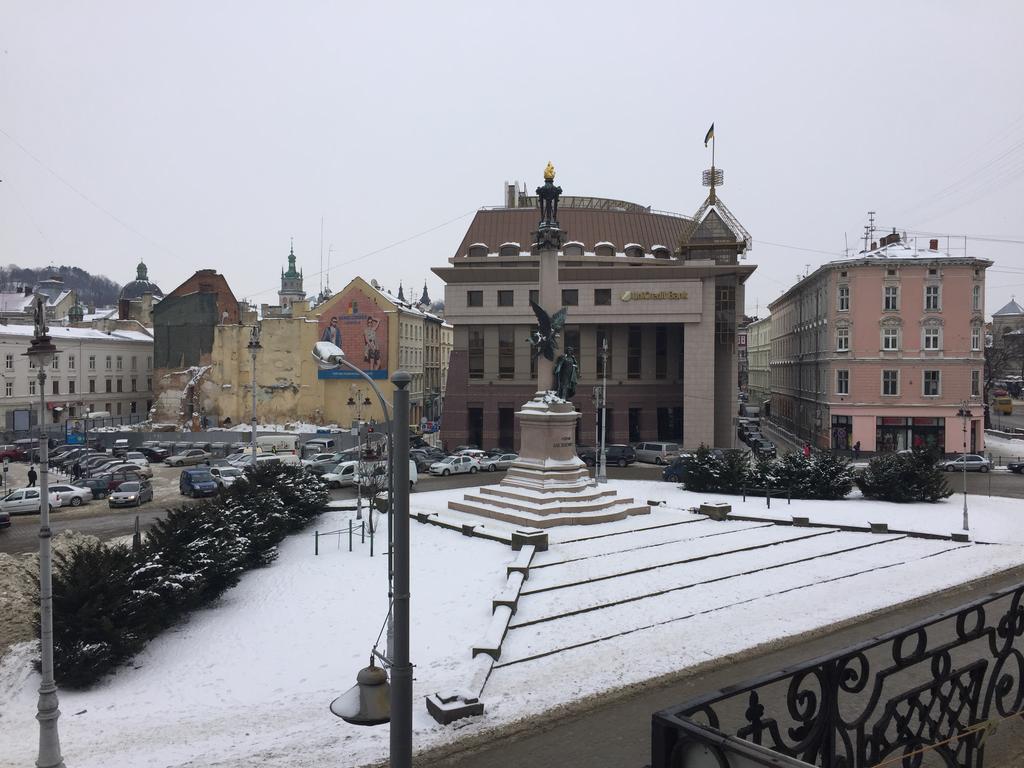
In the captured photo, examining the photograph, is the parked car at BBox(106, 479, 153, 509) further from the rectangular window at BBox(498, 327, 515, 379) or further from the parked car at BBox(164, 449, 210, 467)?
the rectangular window at BBox(498, 327, 515, 379)

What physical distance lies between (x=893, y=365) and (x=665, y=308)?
559 inches

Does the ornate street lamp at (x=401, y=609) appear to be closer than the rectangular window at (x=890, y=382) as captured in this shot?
Yes

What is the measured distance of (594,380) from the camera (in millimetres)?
51469

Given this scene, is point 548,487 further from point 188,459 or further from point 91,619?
point 188,459

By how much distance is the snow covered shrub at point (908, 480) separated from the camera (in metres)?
27.8

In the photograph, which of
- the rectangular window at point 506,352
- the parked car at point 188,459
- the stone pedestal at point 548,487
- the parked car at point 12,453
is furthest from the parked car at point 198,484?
the rectangular window at point 506,352

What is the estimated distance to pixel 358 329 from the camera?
60.2 metres

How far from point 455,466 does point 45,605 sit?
3180cm

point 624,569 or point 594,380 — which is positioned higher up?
point 594,380

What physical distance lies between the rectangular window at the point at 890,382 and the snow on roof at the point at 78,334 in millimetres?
58336

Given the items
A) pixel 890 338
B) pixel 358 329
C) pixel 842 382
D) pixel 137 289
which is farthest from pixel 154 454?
pixel 137 289

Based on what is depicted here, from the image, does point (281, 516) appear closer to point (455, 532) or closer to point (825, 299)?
point (455, 532)

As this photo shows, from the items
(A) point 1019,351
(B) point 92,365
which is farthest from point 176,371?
(A) point 1019,351

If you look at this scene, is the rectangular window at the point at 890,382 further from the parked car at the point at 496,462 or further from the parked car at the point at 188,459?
the parked car at the point at 188,459
